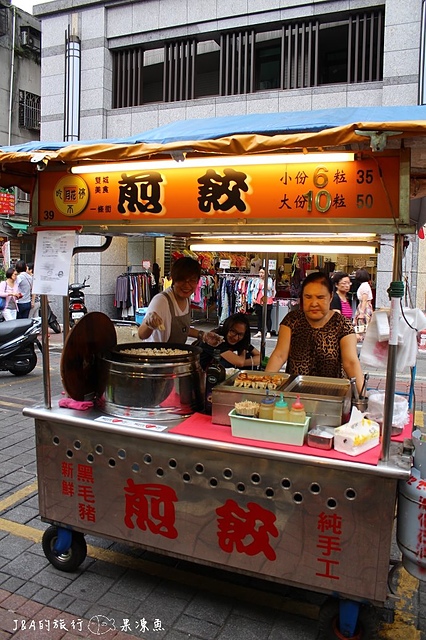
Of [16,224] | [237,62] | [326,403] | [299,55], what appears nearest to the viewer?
[326,403]

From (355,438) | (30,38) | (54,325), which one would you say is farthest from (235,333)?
(30,38)

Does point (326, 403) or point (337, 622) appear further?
point (326, 403)

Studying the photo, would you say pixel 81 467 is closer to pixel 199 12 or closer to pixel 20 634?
pixel 20 634

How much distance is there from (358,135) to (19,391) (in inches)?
259

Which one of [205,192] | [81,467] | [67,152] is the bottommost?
[81,467]

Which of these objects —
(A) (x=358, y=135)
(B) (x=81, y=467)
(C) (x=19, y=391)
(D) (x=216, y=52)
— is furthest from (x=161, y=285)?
(A) (x=358, y=135)

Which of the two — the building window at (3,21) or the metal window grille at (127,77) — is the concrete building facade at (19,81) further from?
the metal window grille at (127,77)

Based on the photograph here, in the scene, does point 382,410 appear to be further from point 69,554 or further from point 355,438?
point 69,554

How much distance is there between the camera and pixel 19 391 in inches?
296

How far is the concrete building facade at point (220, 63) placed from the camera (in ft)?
36.2

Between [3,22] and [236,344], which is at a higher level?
[3,22]

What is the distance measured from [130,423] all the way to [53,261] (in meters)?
1.08

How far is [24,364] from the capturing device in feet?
27.6

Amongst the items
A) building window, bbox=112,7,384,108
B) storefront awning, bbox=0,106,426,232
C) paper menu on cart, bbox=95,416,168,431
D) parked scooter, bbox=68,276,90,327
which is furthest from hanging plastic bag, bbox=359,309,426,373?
building window, bbox=112,7,384,108
